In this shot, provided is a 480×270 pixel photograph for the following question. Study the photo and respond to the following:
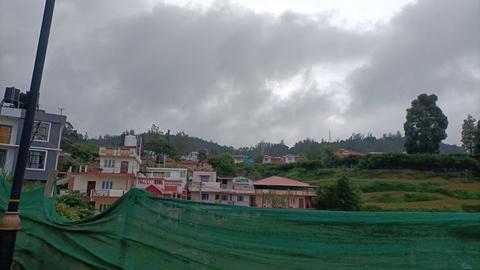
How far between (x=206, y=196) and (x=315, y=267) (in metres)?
45.5

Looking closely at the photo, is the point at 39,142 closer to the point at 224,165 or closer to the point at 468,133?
the point at 224,165

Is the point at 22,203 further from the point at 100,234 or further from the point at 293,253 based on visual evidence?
the point at 293,253

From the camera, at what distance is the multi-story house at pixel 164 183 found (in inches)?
1297

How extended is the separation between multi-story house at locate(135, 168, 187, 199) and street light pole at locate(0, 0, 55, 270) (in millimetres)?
24036

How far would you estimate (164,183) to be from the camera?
36312mm

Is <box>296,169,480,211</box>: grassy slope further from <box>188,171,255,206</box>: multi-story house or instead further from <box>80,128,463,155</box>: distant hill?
<box>80,128,463,155</box>: distant hill

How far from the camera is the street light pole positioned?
358cm

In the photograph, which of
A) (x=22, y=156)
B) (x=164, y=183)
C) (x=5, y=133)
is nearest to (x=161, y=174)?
(x=164, y=183)

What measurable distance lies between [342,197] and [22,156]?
40.4m

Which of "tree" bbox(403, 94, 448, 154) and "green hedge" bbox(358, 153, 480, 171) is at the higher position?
"tree" bbox(403, 94, 448, 154)

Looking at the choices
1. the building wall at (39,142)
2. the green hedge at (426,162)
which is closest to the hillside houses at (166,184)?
the building wall at (39,142)

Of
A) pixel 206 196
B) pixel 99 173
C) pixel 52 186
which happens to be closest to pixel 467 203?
pixel 206 196

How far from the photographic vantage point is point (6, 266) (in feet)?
11.5

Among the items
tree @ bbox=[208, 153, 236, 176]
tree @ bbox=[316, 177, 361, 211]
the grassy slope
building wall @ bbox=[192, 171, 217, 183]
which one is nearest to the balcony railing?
building wall @ bbox=[192, 171, 217, 183]
